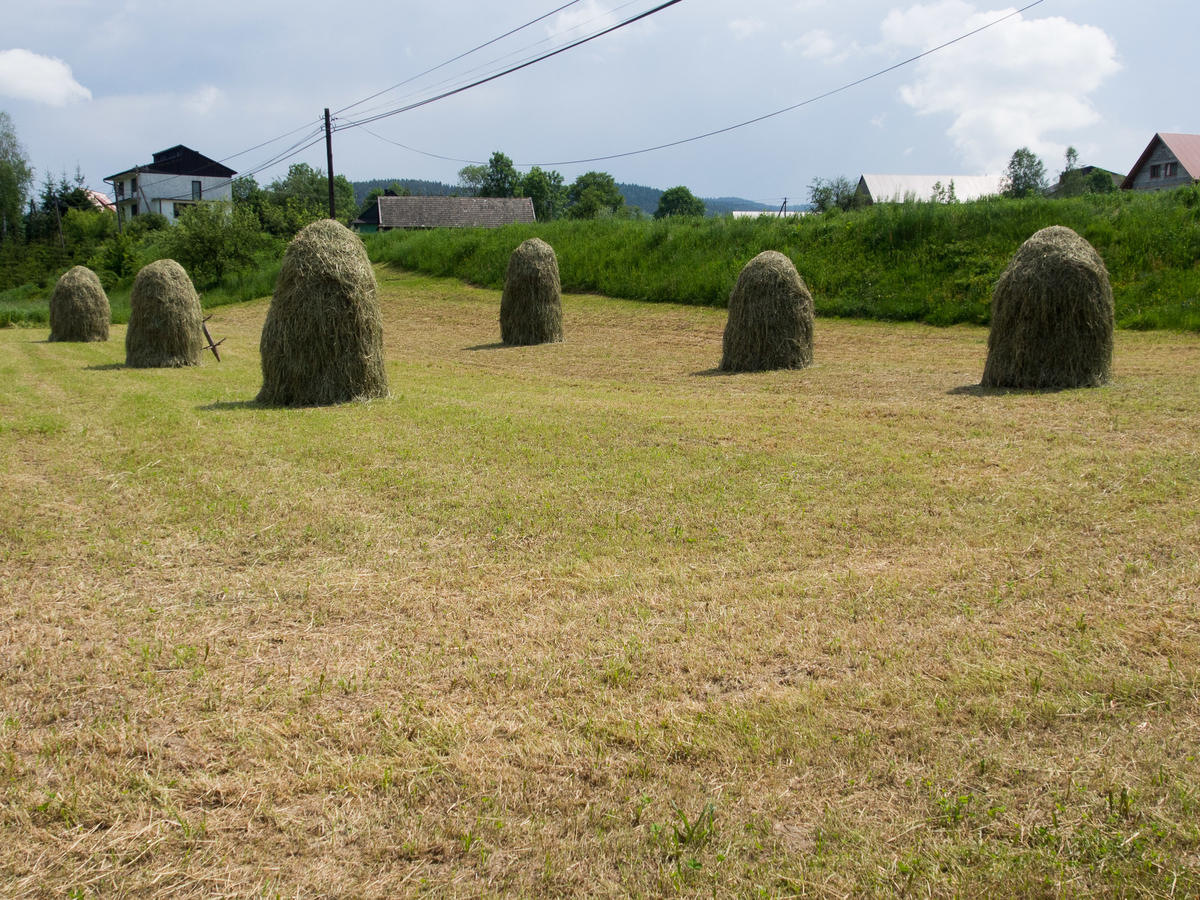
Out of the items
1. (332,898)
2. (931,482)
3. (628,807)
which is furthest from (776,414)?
(332,898)

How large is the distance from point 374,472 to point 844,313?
20168mm

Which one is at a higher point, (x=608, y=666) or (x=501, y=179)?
(x=501, y=179)

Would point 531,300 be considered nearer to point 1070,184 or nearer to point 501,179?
point 1070,184

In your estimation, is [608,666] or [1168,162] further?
[1168,162]

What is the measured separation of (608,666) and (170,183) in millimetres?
87166

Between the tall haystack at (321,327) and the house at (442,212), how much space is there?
5242 centimetres

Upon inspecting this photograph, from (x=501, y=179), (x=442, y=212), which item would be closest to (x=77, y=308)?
(x=442, y=212)

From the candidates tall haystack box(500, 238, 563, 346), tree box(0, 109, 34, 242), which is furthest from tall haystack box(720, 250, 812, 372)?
tree box(0, 109, 34, 242)

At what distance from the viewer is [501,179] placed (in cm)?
10956

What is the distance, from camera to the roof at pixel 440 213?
62812 mm

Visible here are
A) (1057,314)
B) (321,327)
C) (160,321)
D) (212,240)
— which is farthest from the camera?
(212,240)

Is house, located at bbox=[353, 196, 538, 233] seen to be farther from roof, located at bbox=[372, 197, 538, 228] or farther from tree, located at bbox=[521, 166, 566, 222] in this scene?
tree, located at bbox=[521, 166, 566, 222]

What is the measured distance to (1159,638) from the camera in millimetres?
3979

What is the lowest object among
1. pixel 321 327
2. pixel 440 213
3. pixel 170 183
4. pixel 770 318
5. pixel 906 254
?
pixel 321 327
